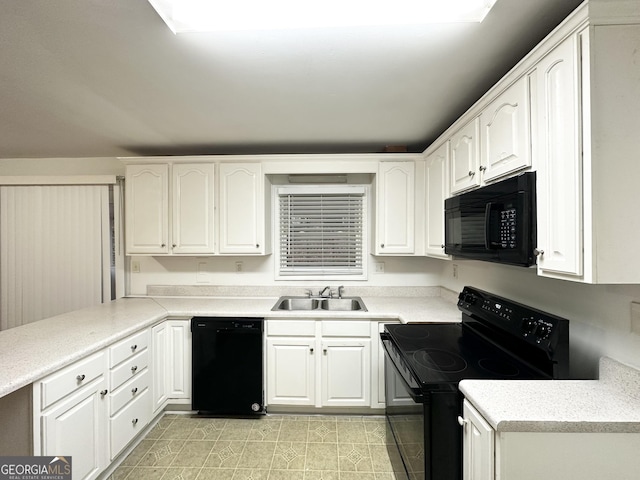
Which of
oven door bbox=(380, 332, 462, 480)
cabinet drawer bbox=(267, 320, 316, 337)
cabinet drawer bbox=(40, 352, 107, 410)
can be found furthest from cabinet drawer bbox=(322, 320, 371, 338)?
cabinet drawer bbox=(40, 352, 107, 410)

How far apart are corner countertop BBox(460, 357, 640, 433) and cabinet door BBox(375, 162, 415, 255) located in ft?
4.95

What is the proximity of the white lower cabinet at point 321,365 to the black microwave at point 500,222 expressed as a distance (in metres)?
1.09

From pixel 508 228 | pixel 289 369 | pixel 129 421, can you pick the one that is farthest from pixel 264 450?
pixel 508 228

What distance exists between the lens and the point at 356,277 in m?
2.92

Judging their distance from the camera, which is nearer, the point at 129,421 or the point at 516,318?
the point at 516,318

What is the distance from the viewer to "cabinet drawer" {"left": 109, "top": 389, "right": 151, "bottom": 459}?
1.75 meters

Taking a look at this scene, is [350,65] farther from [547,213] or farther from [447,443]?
[447,443]

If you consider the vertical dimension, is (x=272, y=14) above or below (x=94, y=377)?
above

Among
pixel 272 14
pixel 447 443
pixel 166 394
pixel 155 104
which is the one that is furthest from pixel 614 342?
pixel 166 394

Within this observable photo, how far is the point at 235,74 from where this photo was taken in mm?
1506

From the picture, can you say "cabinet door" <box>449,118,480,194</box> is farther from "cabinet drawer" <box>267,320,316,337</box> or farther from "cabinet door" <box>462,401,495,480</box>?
"cabinet drawer" <box>267,320,316,337</box>

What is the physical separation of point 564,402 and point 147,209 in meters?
3.04

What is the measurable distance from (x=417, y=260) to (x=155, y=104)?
100.0 inches

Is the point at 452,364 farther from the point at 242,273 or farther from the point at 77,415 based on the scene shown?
the point at 242,273
